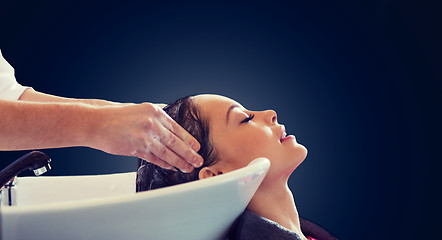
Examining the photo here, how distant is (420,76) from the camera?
204 centimetres

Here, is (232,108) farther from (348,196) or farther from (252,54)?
(348,196)

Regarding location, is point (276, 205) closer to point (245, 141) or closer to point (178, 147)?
point (245, 141)

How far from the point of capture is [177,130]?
91 cm

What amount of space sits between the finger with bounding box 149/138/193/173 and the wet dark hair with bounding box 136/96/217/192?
0.15m

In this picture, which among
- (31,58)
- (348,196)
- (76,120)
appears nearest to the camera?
(76,120)

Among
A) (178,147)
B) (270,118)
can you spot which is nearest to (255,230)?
(178,147)

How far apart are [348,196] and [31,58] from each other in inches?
73.2

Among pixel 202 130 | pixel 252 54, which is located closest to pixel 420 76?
pixel 252 54

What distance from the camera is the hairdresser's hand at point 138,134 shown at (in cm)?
84

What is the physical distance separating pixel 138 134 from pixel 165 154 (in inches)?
3.1

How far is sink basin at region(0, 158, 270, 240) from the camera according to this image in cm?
54

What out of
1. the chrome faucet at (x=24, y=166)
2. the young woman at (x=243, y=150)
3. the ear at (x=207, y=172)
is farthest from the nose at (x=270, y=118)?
the chrome faucet at (x=24, y=166)

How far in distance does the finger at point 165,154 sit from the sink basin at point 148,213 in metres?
0.21

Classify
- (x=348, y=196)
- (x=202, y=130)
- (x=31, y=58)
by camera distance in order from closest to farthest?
(x=202, y=130), (x=31, y=58), (x=348, y=196)
